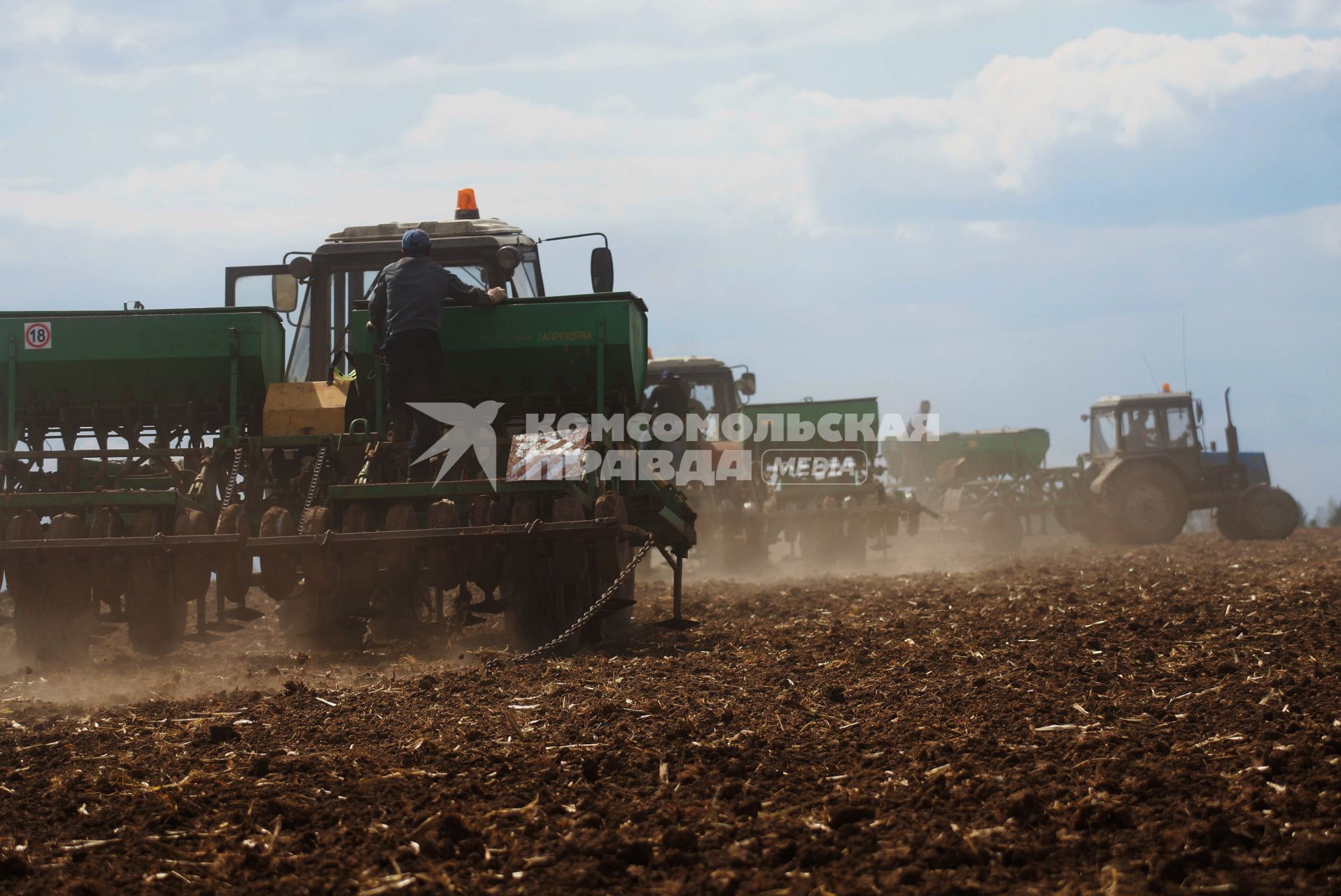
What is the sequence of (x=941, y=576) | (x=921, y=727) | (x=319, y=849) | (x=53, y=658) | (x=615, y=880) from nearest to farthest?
(x=615, y=880) → (x=319, y=849) → (x=921, y=727) → (x=53, y=658) → (x=941, y=576)

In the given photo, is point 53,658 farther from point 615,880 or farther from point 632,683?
point 615,880

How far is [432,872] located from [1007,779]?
1883mm

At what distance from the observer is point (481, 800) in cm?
421

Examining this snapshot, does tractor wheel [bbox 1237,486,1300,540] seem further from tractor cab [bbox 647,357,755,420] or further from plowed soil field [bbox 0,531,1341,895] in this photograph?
plowed soil field [bbox 0,531,1341,895]

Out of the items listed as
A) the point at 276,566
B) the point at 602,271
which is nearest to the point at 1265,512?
the point at 602,271

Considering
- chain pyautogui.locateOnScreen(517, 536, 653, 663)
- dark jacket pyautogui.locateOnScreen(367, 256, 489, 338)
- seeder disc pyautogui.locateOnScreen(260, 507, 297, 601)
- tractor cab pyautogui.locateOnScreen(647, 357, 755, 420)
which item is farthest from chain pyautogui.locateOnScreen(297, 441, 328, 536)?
tractor cab pyautogui.locateOnScreen(647, 357, 755, 420)

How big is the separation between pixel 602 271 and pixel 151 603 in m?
3.96

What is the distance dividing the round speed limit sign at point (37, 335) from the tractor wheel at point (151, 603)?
1.97 meters

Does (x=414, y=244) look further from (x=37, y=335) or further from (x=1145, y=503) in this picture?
(x=1145, y=503)

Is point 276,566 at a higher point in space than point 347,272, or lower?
lower

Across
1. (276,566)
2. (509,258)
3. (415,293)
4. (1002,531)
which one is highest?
(509,258)

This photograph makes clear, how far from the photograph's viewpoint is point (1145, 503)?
2236 cm

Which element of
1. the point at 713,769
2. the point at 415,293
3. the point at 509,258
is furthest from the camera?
the point at 509,258

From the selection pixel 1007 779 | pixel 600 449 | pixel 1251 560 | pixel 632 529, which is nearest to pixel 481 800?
pixel 1007 779
